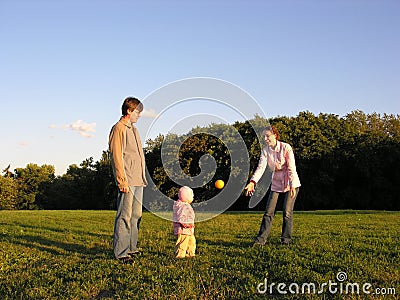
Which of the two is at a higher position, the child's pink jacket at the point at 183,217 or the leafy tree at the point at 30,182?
the leafy tree at the point at 30,182

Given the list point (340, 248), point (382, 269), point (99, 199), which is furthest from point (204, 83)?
point (99, 199)

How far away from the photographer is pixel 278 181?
9.48 m

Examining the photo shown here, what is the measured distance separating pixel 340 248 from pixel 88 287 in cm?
466

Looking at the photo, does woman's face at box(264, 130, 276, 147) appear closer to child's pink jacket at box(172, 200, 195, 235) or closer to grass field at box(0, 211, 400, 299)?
grass field at box(0, 211, 400, 299)

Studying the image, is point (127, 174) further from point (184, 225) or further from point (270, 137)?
point (270, 137)

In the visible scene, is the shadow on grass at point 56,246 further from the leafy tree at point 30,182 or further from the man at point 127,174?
the leafy tree at point 30,182

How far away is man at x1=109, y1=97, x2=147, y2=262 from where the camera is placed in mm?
7969

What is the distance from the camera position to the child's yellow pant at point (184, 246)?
8156 millimetres

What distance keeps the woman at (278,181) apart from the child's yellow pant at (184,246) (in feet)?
4.83

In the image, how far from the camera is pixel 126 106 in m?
8.30

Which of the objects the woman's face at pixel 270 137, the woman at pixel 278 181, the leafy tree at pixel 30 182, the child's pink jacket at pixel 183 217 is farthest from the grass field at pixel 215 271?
the leafy tree at pixel 30 182

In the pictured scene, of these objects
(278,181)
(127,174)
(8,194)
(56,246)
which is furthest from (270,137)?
(8,194)

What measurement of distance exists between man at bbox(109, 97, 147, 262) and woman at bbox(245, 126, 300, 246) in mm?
2234

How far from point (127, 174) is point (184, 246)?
1664mm
